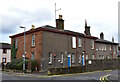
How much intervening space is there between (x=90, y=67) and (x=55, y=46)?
22.9 feet

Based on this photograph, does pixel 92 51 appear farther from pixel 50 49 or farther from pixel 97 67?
pixel 50 49

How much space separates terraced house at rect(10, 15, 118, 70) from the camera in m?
28.2

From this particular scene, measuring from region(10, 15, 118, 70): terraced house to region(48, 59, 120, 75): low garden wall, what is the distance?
4402 mm

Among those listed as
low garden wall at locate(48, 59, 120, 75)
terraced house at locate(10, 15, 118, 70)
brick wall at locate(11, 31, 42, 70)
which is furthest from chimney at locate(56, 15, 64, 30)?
low garden wall at locate(48, 59, 120, 75)

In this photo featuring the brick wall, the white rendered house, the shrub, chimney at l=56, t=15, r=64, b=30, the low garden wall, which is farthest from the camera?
the white rendered house

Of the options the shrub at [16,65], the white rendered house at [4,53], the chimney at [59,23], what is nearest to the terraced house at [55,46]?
the chimney at [59,23]

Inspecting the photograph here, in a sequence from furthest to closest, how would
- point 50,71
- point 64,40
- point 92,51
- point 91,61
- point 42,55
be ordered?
point 92,51 < point 64,40 < point 91,61 < point 42,55 < point 50,71

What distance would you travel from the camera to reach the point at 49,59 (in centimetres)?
2888

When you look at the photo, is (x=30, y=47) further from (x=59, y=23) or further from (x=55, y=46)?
(x=59, y=23)

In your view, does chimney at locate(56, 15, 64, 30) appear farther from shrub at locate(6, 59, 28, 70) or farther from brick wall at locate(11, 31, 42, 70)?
shrub at locate(6, 59, 28, 70)

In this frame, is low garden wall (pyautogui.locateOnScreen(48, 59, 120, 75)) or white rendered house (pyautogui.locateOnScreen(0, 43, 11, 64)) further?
white rendered house (pyautogui.locateOnScreen(0, 43, 11, 64))

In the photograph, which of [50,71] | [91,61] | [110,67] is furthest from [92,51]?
[50,71]

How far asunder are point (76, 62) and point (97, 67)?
14.6ft

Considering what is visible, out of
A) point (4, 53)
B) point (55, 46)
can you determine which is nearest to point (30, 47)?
point (55, 46)
